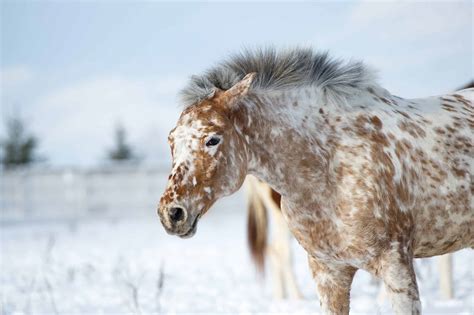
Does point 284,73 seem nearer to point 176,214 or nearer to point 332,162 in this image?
point 332,162

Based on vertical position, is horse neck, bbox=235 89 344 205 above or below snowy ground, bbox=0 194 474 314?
above

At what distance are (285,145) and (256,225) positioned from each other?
4095 mm

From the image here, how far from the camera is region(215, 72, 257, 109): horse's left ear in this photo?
3.17 metres

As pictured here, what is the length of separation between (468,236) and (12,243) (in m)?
10.8

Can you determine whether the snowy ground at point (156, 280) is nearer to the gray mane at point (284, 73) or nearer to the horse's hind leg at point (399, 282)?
the horse's hind leg at point (399, 282)

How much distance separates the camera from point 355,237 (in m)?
3.13

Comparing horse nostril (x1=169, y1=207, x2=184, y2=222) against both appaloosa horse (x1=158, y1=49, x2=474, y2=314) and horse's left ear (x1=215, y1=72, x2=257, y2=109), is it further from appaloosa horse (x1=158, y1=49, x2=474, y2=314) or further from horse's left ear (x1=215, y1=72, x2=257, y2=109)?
horse's left ear (x1=215, y1=72, x2=257, y2=109)

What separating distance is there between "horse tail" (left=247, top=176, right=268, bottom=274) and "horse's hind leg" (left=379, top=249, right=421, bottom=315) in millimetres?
4055

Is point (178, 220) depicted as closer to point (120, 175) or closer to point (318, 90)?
point (318, 90)

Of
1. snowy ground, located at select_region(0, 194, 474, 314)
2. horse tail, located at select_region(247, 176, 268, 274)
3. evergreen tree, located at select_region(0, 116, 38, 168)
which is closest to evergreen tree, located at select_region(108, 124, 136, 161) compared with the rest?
evergreen tree, located at select_region(0, 116, 38, 168)

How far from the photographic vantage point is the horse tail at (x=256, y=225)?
7209 millimetres

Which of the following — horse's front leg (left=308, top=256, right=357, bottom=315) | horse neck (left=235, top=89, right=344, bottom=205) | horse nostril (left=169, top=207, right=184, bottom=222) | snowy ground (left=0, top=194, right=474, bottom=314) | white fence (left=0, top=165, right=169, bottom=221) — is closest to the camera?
horse nostril (left=169, top=207, right=184, bottom=222)

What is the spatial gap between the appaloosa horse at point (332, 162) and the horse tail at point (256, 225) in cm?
369

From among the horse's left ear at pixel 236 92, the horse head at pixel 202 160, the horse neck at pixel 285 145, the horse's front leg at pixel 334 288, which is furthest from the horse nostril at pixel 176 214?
the horse's front leg at pixel 334 288
